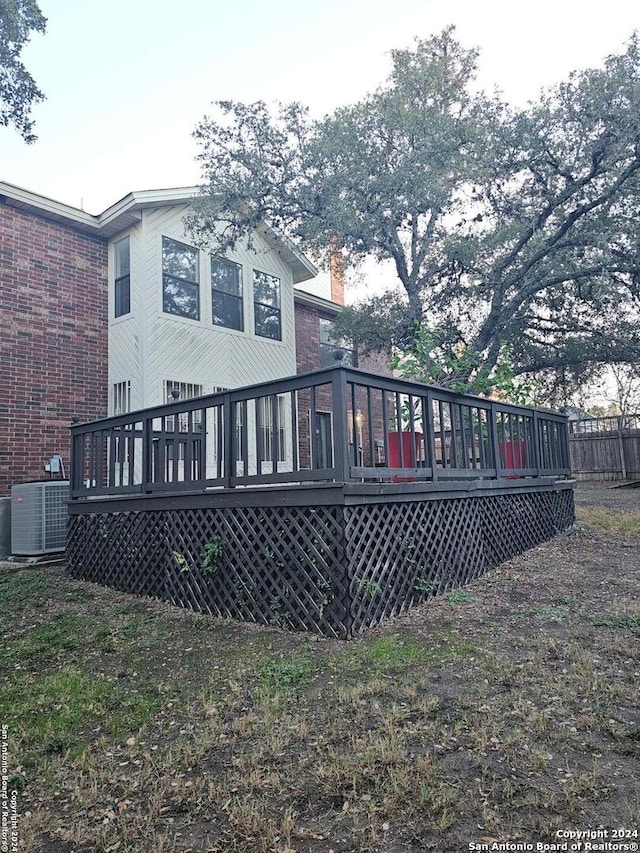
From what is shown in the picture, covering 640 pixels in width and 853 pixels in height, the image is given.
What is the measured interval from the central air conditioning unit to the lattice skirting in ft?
3.65

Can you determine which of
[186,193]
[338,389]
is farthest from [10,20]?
[338,389]

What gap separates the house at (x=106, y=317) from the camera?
827 cm

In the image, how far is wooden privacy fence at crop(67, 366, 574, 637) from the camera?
3.76 metres

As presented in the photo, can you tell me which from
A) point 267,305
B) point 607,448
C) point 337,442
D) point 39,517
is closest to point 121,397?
point 39,517

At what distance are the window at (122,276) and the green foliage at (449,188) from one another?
1289 mm

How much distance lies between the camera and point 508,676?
2809mm

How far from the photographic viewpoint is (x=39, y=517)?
268 inches

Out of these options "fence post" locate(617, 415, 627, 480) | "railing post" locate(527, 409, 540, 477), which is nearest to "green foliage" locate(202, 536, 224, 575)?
"railing post" locate(527, 409, 540, 477)

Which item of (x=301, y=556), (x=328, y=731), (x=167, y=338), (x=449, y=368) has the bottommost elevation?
(x=328, y=731)

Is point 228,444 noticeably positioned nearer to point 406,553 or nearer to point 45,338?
point 406,553

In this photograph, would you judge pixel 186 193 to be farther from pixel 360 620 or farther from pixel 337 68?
pixel 360 620

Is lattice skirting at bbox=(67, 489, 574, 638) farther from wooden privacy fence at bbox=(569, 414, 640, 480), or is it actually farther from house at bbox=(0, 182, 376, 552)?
wooden privacy fence at bbox=(569, 414, 640, 480)

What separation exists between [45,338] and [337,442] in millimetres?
6624

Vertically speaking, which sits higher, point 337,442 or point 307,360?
point 307,360
